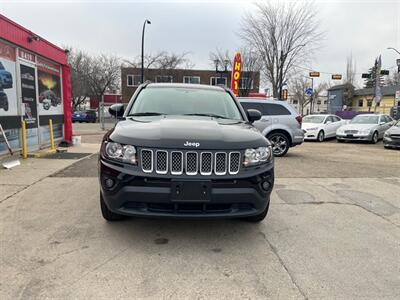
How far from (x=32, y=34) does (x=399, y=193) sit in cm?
1015

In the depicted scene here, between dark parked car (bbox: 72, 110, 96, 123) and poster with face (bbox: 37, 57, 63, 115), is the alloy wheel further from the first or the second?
dark parked car (bbox: 72, 110, 96, 123)

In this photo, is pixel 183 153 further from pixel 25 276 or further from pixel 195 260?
pixel 25 276

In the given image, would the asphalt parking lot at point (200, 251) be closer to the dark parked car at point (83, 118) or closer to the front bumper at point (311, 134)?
the front bumper at point (311, 134)

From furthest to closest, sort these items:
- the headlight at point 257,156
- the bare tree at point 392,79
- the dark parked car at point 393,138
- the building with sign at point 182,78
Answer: the bare tree at point 392,79 < the building with sign at point 182,78 < the dark parked car at point 393,138 < the headlight at point 257,156

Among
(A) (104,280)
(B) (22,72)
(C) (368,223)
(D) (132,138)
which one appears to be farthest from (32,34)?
(C) (368,223)

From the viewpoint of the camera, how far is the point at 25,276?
2.79 m

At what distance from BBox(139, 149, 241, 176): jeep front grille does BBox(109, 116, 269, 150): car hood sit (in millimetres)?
68

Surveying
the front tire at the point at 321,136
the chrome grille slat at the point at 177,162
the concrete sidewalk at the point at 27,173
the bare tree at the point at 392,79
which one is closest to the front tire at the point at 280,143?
→ the concrete sidewalk at the point at 27,173

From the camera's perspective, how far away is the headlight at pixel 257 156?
3.30m

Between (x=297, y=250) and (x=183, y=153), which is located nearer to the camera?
(x=183, y=153)

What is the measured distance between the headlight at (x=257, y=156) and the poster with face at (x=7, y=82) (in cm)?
727

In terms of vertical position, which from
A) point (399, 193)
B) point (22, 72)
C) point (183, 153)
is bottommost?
point (399, 193)

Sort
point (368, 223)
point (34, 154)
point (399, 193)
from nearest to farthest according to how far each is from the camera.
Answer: point (368, 223)
point (399, 193)
point (34, 154)

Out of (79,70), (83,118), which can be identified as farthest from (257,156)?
(79,70)
